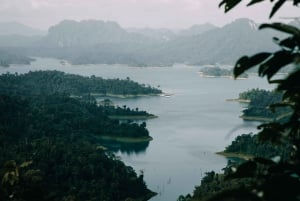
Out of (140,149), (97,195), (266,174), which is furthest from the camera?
(140,149)

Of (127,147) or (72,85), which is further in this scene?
(72,85)

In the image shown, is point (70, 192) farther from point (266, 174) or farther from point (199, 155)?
point (266, 174)

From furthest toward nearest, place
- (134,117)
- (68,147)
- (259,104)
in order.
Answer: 1. (259,104)
2. (134,117)
3. (68,147)

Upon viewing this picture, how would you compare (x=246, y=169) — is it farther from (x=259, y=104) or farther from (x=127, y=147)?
(x=259, y=104)

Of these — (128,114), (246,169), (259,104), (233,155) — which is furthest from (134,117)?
(246,169)

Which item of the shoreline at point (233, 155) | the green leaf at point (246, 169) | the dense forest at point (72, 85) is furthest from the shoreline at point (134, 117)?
the green leaf at point (246, 169)

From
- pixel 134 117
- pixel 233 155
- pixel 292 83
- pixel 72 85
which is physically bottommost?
pixel 233 155

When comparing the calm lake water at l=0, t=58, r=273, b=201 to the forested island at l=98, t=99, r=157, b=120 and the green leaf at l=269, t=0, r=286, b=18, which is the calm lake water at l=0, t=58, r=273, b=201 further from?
the green leaf at l=269, t=0, r=286, b=18

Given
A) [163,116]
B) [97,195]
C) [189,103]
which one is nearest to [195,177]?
[97,195]
